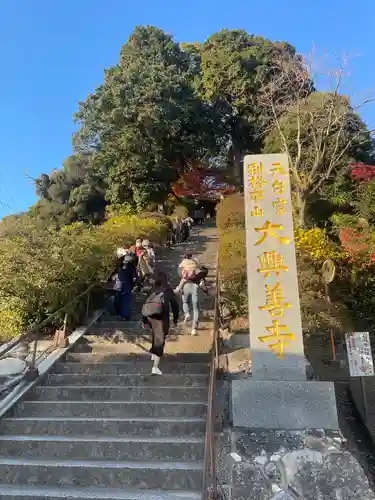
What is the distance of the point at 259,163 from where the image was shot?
6.52m

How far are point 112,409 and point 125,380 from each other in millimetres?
788

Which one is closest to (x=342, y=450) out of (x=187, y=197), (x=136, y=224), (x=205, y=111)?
(x=136, y=224)

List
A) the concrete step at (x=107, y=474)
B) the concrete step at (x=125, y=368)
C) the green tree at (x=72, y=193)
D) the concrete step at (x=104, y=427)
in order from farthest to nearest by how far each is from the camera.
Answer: the green tree at (x=72, y=193), the concrete step at (x=125, y=368), the concrete step at (x=104, y=427), the concrete step at (x=107, y=474)

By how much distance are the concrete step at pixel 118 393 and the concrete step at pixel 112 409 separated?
209mm

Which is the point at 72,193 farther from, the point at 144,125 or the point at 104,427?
the point at 104,427

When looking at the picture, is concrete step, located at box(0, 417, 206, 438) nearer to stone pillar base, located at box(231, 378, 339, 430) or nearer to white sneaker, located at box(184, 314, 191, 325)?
stone pillar base, located at box(231, 378, 339, 430)

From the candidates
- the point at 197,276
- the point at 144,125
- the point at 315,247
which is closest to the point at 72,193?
the point at 144,125

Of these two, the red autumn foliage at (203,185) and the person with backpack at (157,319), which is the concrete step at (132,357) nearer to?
the person with backpack at (157,319)

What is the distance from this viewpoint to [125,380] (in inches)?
246

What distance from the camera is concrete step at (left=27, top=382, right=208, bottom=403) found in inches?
226

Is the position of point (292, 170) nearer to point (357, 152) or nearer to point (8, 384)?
point (357, 152)

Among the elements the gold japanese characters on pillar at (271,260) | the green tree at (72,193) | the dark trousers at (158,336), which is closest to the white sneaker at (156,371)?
the dark trousers at (158,336)

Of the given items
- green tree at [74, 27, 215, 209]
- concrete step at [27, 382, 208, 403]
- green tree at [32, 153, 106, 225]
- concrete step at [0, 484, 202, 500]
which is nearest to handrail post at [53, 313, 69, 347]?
concrete step at [27, 382, 208, 403]

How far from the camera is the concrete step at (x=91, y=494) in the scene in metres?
4.02
